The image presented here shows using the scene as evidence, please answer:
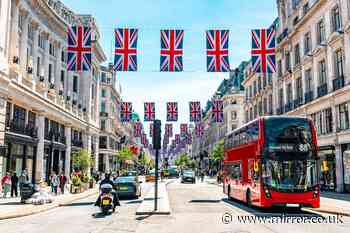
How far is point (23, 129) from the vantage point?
31.9m

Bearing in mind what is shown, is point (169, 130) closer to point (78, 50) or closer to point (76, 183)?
point (76, 183)

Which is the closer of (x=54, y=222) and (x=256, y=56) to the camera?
(x=54, y=222)

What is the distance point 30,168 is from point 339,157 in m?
26.2

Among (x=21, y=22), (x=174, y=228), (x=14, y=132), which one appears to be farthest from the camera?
(x=21, y=22)

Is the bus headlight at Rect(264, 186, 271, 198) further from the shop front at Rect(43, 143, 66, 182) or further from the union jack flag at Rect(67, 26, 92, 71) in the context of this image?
the shop front at Rect(43, 143, 66, 182)

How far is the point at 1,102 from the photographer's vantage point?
81.1ft

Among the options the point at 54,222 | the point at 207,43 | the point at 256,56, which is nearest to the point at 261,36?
the point at 256,56

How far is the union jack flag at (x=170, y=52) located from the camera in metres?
21.6

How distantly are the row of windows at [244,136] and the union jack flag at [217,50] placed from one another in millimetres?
3705

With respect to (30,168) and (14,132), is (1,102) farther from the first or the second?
(30,168)

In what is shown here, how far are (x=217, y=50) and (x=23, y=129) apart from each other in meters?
18.4

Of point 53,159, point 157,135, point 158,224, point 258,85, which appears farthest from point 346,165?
point 53,159

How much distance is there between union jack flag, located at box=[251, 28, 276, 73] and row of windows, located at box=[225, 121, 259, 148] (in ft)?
13.7

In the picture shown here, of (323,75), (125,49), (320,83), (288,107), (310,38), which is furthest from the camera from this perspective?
(288,107)
